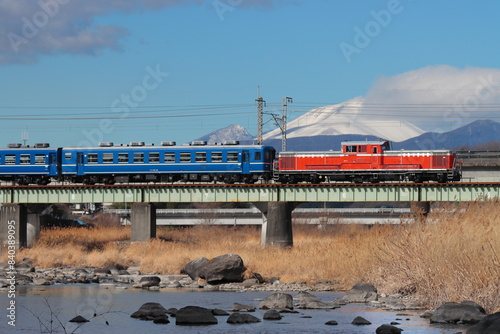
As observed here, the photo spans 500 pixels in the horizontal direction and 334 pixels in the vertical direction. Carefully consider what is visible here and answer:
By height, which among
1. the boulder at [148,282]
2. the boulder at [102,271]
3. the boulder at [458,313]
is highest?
the boulder at [458,313]

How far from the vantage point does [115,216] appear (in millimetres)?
133625

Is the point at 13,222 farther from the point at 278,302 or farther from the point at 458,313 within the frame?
the point at 458,313

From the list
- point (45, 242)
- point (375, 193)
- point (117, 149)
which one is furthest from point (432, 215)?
point (45, 242)

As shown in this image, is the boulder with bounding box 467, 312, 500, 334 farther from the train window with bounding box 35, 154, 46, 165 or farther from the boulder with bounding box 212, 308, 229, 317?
the train window with bounding box 35, 154, 46, 165

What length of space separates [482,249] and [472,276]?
3.43 ft

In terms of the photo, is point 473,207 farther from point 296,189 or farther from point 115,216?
point 115,216

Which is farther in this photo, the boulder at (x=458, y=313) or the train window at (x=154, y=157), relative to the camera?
the train window at (x=154, y=157)

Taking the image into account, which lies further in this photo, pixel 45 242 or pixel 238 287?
pixel 45 242

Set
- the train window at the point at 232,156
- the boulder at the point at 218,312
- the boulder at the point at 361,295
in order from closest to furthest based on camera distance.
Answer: the boulder at the point at 218,312 < the boulder at the point at 361,295 < the train window at the point at 232,156

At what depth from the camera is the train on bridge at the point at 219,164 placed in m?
66.3

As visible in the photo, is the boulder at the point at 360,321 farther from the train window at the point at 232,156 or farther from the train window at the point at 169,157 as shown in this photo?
the train window at the point at 169,157

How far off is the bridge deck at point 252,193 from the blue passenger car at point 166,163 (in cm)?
126

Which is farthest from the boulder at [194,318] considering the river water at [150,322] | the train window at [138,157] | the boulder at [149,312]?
the train window at [138,157]

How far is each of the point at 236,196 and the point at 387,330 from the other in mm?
43860
